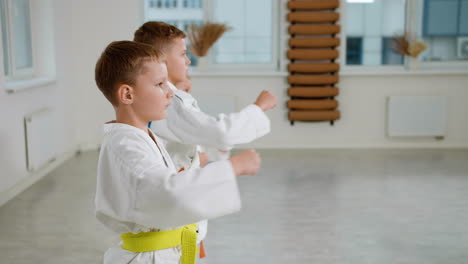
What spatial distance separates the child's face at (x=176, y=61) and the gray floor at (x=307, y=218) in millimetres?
1340

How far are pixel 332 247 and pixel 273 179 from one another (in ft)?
5.45

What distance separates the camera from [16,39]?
473 cm

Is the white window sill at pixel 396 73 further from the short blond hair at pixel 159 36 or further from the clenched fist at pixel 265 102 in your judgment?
the clenched fist at pixel 265 102

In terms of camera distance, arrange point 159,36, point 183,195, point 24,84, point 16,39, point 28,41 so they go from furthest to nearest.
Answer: point 28,41, point 16,39, point 24,84, point 159,36, point 183,195

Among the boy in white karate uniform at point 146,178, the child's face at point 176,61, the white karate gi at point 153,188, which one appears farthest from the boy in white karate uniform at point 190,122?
the white karate gi at point 153,188

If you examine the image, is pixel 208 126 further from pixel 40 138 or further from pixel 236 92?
pixel 236 92

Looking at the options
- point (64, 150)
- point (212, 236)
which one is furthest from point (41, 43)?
point (212, 236)

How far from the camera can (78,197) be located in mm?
4152

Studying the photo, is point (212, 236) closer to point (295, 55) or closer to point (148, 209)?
point (148, 209)

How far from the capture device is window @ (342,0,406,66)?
6203 millimetres

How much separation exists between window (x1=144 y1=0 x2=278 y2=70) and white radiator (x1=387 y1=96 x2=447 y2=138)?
1.51 m

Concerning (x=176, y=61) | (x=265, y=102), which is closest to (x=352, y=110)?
(x=176, y=61)

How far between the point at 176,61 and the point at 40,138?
3199 millimetres

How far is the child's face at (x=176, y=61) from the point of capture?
182cm
